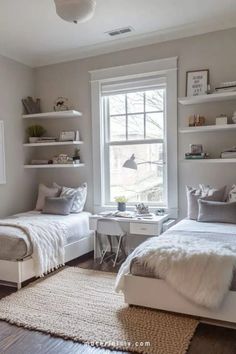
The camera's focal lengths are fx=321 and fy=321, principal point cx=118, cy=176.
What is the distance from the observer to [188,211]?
3650 millimetres

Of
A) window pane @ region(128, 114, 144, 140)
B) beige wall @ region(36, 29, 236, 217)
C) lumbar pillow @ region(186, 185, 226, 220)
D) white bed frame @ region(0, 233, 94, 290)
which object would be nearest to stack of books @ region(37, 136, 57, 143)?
beige wall @ region(36, 29, 236, 217)

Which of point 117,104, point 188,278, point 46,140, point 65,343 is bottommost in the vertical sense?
point 65,343

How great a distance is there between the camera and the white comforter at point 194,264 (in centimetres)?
217

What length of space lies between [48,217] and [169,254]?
6.55ft

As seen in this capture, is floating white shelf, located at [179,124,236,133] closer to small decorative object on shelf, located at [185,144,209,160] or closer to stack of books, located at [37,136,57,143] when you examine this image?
small decorative object on shelf, located at [185,144,209,160]

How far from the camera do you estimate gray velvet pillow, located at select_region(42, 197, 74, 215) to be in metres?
4.10

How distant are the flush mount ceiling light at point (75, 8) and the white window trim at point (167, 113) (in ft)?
5.89

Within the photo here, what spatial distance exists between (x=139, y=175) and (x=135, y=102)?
961mm

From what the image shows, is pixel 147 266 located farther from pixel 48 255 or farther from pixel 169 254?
pixel 48 255

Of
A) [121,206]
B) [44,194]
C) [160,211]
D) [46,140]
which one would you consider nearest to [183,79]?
[160,211]

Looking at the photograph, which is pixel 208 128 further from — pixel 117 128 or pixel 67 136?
pixel 67 136

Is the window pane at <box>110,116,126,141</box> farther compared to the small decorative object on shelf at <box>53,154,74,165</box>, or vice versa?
the small decorative object on shelf at <box>53,154,74,165</box>

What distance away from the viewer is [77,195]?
427 centimetres

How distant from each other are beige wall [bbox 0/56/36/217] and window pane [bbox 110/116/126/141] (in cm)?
135
